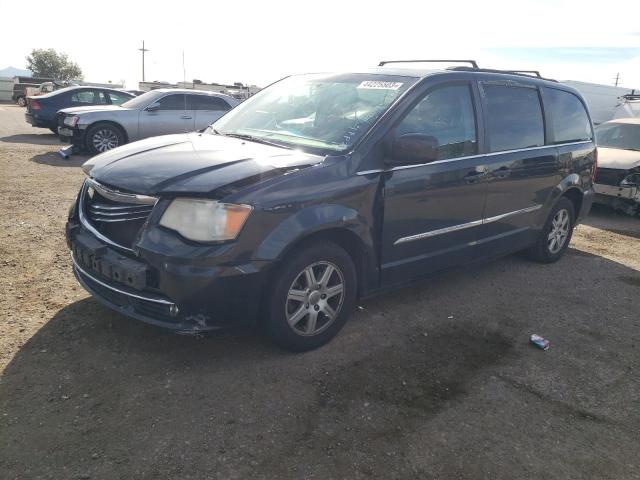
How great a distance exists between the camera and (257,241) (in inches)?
117

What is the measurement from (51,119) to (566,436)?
49.7ft

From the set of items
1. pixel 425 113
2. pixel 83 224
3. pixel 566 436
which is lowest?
pixel 566 436

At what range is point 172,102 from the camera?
1195cm

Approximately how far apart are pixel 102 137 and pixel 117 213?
9296mm

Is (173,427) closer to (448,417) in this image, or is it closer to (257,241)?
(257,241)

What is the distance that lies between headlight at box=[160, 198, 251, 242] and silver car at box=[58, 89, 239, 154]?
935cm

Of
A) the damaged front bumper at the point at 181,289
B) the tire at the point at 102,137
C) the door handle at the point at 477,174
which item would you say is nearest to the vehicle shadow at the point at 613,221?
the door handle at the point at 477,174

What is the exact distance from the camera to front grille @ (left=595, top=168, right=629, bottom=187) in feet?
27.6

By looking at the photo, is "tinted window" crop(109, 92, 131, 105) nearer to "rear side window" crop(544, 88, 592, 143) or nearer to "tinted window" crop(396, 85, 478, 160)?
"rear side window" crop(544, 88, 592, 143)

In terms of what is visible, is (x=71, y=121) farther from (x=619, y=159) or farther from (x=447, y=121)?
(x=619, y=159)

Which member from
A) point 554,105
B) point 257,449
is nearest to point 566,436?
point 257,449

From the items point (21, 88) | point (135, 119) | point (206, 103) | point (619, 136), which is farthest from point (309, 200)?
point (21, 88)

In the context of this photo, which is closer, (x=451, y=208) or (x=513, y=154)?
(x=451, y=208)

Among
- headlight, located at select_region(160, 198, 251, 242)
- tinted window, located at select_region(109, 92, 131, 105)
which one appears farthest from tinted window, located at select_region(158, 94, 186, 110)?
headlight, located at select_region(160, 198, 251, 242)
